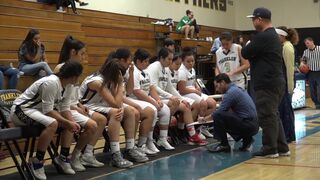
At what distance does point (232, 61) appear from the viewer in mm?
7047

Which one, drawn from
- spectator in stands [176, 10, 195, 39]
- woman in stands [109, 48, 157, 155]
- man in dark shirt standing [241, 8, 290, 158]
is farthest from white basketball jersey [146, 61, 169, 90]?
spectator in stands [176, 10, 195, 39]

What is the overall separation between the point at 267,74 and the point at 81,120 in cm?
206

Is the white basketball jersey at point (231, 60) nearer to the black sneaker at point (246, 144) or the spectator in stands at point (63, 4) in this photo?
the black sneaker at point (246, 144)

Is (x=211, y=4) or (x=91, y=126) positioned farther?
(x=211, y=4)

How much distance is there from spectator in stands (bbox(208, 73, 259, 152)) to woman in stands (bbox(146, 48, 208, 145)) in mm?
613

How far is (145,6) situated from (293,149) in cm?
846

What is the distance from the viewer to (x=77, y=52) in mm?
5133

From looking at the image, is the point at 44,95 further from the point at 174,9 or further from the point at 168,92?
the point at 174,9

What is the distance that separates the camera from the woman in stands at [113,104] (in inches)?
198

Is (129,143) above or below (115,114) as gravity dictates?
below

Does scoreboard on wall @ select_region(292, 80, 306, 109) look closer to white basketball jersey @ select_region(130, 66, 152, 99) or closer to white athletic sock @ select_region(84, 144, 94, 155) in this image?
white basketball jersey @ select_region(130, 66, 152, 99)

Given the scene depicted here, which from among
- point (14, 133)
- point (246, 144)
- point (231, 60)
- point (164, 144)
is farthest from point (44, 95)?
point (231, 60)

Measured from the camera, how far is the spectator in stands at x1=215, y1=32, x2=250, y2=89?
22.7ft

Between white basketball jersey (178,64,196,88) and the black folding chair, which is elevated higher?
white basketball jersey (178,64,196,88)
